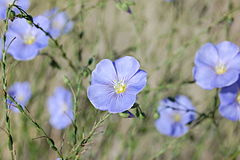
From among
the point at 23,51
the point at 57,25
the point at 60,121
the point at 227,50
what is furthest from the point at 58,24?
the point at 227,50

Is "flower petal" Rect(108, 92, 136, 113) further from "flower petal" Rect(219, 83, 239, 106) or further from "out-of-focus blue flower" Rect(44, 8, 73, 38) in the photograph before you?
"out-of-focus blue flower" Rect(44, 8, 73, 38)

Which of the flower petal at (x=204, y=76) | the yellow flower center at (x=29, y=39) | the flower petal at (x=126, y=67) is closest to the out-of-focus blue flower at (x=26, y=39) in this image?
the yellow flower center at (x=29, y=39)

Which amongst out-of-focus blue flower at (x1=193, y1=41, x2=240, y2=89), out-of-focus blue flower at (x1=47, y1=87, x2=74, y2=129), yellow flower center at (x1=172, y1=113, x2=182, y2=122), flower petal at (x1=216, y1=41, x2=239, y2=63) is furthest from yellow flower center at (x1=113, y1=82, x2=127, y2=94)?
out-of-focus blue flower at (x1=47, y1=87, x2=74, y2=129)

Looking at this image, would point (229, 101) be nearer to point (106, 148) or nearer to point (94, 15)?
point (106, 148)

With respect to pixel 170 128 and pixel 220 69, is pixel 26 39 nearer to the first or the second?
pixel 170 128

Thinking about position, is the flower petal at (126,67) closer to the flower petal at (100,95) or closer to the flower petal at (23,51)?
the flower petal at (100,95)

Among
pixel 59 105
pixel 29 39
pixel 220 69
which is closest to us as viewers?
pixel 220 69

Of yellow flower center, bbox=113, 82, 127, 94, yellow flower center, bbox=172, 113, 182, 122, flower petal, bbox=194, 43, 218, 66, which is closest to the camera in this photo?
yellow flower center, bbox=113, 82, 127, 94

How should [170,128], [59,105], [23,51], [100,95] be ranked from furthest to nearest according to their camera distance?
[59,105]
[170,128]
[23,51]
[100,95]
